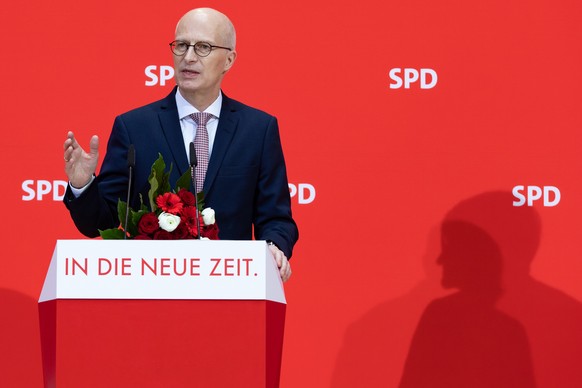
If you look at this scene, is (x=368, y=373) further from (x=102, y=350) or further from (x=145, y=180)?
(x=102, y=350)

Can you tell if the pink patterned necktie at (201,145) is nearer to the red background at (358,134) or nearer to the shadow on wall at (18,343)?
A: the red background at (358,134)

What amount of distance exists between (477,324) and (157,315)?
6.22ft

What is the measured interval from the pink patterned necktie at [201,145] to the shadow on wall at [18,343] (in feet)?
3.87

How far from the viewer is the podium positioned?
2.30 metres

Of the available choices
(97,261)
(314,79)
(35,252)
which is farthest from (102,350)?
(314,79)

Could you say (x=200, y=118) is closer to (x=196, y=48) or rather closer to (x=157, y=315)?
(x=196, y=48)

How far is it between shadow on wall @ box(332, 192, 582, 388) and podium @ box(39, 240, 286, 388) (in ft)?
5.27

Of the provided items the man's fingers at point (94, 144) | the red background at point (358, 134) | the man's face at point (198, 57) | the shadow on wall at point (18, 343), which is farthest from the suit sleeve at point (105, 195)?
the shadow on wall at point (18, 343)

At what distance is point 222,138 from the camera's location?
2.92 m

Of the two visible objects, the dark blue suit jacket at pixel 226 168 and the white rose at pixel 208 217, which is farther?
the dark blue suit jacket at pixel 226 168

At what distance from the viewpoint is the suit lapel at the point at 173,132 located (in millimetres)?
2887

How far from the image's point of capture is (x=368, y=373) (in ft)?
12.7

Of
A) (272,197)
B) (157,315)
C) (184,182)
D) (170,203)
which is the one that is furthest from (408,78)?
(157,315)

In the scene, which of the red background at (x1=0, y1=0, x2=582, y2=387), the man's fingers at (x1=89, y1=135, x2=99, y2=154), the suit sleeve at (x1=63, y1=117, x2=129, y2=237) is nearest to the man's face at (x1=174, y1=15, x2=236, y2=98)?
the suit sleeve at (x1=63, y1=117, x2=129, y2=237)
